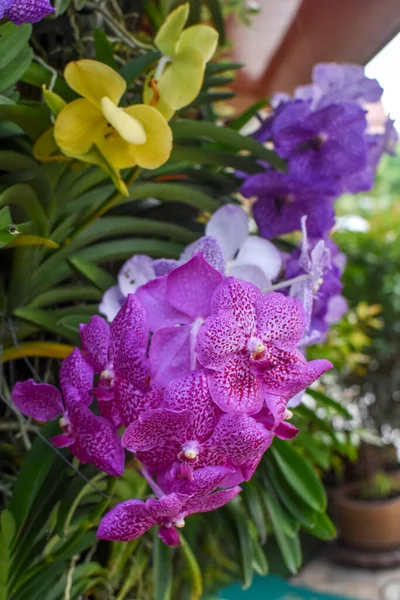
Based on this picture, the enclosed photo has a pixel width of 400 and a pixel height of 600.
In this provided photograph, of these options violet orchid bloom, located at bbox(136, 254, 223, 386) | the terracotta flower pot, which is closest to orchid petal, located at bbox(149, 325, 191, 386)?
violet orchid bloom, located at bbox(136, 254, 223, 386)

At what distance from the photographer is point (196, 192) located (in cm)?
53

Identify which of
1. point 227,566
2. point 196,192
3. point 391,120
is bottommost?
point 227,566

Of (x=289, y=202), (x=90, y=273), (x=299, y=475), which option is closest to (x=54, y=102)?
(x=90, y=273)

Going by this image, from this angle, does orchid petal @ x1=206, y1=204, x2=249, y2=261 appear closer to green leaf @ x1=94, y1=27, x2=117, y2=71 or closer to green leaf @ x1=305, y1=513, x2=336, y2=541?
green leaf @ x1=94, y1=27, x2=117, y2=71

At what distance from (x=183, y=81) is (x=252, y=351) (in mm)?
197

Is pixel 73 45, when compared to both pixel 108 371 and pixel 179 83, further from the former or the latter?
pixel 108 371

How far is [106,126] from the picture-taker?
0.37m

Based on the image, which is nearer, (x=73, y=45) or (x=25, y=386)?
(x=25, y=386)

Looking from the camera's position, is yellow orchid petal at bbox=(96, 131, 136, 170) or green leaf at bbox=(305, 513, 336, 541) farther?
green leaf at bbox=(305, 513, 336, 541)

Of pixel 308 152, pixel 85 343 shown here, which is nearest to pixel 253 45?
pixel 308 152

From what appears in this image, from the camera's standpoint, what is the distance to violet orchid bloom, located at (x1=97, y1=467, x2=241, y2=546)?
28 cm

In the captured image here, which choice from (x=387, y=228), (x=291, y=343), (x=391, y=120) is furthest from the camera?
(x=387, y=228)

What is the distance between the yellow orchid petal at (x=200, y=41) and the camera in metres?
0.39

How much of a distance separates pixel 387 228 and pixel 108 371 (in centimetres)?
216
